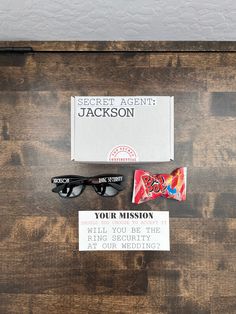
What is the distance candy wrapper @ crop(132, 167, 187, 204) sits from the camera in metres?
1.47

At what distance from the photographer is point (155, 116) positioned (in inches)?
57.8

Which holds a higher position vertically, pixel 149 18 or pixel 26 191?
pixel 149 18

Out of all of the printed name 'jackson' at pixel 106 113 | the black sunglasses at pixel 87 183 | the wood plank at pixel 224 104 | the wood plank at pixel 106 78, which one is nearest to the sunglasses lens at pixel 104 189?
the black sunglasses at pixel 87 183

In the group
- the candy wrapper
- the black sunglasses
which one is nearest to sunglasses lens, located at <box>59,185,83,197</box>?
the black sunglasses

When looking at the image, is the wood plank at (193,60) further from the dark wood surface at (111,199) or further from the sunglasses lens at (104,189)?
the sunglasses lens at (104,189)

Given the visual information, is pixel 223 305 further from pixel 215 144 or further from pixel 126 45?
pixel 126 45

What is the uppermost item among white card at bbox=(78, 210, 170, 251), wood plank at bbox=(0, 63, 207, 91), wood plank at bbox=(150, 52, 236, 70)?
wood plank at bbox=(150, 52, 236, 70)

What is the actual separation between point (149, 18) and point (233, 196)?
2.45ft

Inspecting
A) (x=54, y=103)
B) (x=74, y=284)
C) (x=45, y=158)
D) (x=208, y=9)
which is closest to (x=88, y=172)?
(x=45, y=158)

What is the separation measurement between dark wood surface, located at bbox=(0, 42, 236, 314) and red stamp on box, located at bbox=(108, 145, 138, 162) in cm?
5

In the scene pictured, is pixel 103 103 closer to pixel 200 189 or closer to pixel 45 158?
pixel 45 158

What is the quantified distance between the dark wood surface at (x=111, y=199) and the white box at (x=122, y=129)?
0.13ft

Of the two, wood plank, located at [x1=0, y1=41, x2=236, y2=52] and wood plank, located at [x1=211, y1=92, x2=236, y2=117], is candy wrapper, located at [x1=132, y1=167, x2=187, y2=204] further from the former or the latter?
wood plank, located at [x1=0, y1=41, x2=236, y2=52]

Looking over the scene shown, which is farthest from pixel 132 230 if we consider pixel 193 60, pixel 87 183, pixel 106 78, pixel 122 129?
pixel 193 60
